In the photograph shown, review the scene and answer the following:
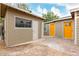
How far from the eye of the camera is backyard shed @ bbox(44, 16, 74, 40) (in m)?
4.81

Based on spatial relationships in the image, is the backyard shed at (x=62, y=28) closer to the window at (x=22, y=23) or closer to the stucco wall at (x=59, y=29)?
the stucco wall at (x=59, y=29)

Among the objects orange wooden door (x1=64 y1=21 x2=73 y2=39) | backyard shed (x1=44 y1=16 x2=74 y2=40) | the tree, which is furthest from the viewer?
orange wooden door (x1=64 y1=21 x2=73 y2=39)

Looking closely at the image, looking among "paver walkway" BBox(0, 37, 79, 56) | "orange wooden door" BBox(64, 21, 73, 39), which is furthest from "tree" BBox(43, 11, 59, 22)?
"orange wooden door" BBox(64, 21, 73, 39)

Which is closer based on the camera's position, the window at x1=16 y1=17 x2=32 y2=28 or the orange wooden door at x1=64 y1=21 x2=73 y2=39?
the window at x1=16 y1=17 x2=32 y2=28

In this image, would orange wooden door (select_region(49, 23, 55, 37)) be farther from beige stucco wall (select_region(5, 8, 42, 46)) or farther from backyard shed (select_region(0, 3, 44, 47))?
beige stucco wall (select_region(5, 8, 42, 46))

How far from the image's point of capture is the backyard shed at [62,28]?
4.81 meters

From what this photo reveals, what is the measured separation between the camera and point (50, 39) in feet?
14.9

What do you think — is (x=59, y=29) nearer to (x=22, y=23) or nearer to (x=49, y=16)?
(x=49, y=16)

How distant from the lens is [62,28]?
516 cm

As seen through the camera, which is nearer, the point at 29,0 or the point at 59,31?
the point at 29,0

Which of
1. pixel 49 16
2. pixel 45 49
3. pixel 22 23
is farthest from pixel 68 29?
pixel 22 23

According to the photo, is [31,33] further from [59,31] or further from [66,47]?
[66,47]

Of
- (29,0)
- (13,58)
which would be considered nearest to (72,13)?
(29,0)

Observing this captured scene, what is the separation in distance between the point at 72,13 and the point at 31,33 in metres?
1.55
